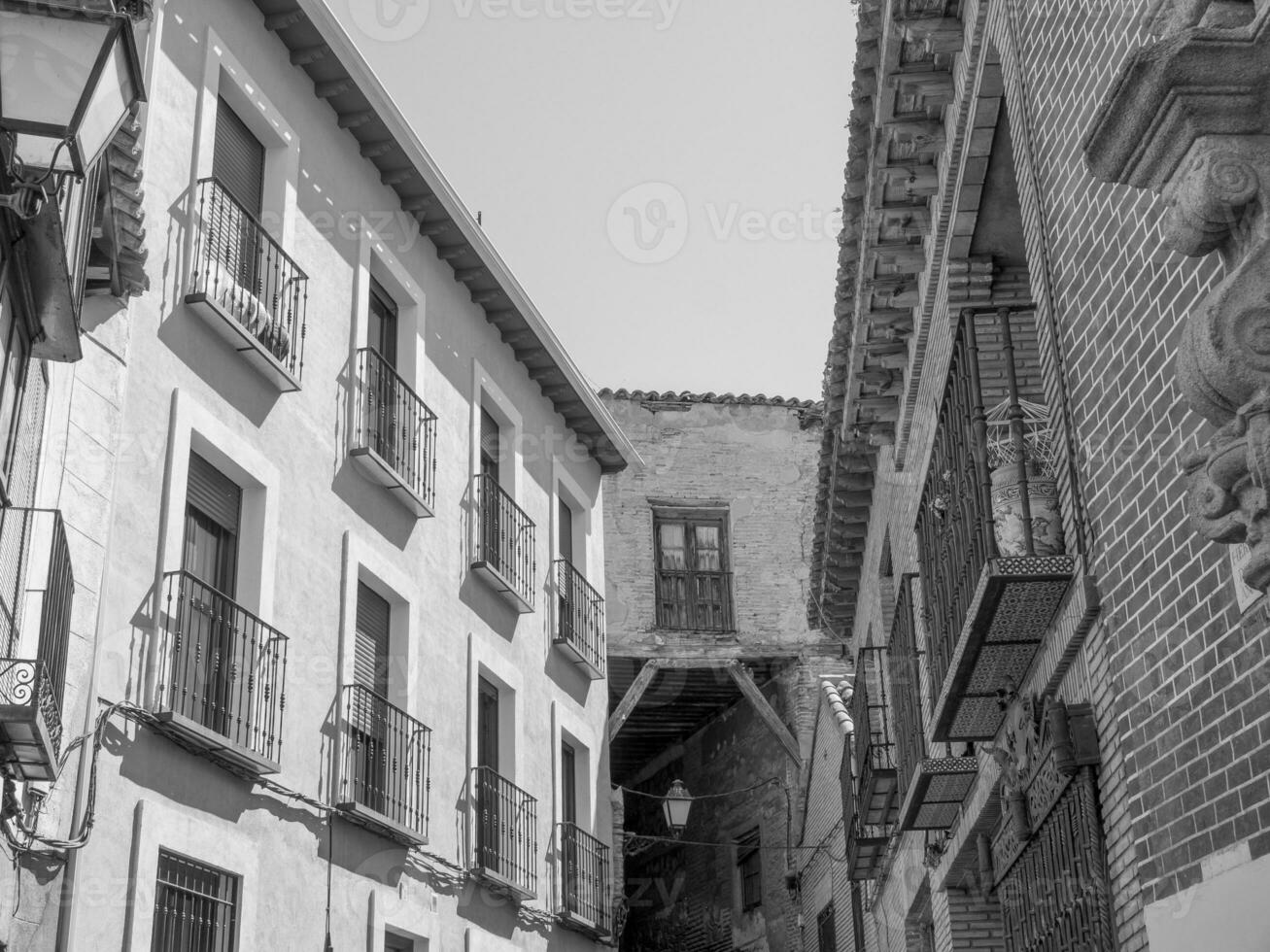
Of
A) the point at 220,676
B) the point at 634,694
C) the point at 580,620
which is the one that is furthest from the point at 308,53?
the point at 634,694

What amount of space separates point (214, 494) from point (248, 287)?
163cm

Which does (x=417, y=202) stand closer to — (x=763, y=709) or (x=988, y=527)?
(x=988, y=527)

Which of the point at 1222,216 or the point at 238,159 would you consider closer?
the point at 1222,216

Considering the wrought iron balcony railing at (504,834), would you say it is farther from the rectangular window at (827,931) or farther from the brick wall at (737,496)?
the brick wall at (737,496)

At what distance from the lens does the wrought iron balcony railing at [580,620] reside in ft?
56.6

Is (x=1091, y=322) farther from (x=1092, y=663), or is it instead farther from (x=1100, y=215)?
(x=1092, y=663)

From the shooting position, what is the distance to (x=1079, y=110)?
6129mm

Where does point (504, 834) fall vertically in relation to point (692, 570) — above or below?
below

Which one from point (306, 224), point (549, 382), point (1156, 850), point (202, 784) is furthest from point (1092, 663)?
point (549, 382)

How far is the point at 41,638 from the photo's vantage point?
7.66 metres

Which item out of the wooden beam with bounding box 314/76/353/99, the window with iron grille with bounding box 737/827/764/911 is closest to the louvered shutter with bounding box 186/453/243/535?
the wooden beam with bounding box 314/76/353/99

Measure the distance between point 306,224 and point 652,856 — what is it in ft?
49.1

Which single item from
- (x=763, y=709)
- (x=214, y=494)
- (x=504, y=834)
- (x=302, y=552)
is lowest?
(x=504, y=834)

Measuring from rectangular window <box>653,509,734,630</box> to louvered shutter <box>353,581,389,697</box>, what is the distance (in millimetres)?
9954
